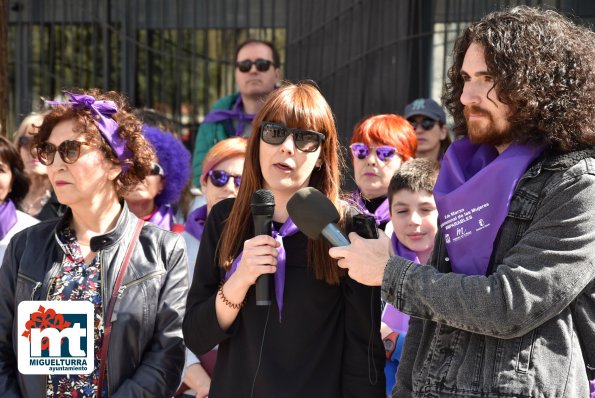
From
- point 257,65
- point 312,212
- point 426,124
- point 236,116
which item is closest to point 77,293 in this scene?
point 312,212

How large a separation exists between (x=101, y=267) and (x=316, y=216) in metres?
1.19

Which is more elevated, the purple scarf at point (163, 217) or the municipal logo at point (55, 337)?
the purple scarf at point (163, 217)

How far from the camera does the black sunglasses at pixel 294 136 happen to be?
3305 millimetres

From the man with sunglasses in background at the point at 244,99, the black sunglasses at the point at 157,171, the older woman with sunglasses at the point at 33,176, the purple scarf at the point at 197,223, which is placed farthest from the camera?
the older woman with sunglasses at the point at 33,176

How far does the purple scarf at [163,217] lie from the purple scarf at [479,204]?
2.68 metres

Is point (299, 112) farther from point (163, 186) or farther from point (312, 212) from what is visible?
point (163, 186)

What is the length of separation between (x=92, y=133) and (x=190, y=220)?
1373 mm

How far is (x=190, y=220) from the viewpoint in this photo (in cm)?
509

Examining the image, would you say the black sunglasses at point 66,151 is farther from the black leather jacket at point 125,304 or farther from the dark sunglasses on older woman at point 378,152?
the dark sunglasses on older woman at point 378,152

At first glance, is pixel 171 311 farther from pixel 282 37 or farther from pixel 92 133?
pixel 282 37

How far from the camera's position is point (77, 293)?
359 centimetres

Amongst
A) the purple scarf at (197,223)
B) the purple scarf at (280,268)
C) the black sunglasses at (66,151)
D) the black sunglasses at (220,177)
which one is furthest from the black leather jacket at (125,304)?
the purple scarf at (197,223)

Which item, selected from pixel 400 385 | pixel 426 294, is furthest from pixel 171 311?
pixel 426 294

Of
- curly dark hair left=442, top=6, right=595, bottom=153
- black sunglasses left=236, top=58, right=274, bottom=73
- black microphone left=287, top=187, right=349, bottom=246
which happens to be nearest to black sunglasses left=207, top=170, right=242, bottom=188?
black sunglasses left=236, top=58, right=274, bottom=73
